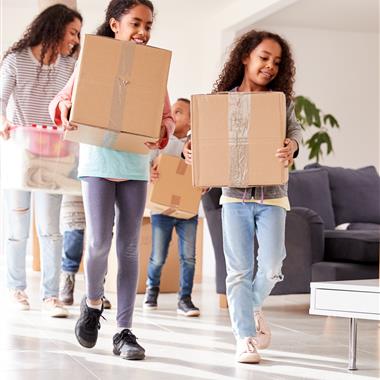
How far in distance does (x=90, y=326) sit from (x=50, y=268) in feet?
3.45

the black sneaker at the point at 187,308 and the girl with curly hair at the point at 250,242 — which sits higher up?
the girl with curly hair at the point at 250,242

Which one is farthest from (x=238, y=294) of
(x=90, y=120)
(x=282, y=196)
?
(x=90, y=120)

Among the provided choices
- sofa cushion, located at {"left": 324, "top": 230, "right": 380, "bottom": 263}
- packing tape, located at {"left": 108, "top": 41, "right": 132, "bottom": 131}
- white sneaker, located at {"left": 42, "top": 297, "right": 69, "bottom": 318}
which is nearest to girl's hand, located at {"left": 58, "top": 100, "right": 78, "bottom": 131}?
packing tape, located at {"left": 108, "top": 41, "right": 132, "bottom": 131}

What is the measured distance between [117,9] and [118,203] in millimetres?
612

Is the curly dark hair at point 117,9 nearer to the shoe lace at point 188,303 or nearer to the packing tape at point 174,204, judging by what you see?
the packing tape at point 174,204

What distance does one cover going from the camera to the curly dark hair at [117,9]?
2.75m

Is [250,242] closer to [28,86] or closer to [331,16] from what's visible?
[28,86]

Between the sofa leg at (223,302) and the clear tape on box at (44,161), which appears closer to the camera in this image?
the clear tape on box at (44,161)

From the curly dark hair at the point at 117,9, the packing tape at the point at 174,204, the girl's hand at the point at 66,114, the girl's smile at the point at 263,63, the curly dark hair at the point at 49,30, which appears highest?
the curly dark hair at the point at 49,30

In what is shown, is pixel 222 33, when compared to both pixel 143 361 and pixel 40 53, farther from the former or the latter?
pixel 143 361

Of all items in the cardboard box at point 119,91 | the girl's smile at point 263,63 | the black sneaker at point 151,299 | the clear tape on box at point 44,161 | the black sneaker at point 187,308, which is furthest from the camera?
the black sneaker at point 151,299

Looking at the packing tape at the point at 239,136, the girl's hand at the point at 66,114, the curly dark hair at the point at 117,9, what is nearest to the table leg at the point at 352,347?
the packing tape at the point at 239,136

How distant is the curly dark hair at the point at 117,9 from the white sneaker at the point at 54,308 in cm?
140

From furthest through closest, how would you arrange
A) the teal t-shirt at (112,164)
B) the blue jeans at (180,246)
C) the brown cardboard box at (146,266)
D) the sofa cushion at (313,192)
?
the brown cardboard box at (146,266) < the sofa cushion at (313,192) < the blue jeans at (180,246) < the teal t-shirt at (112,164)
